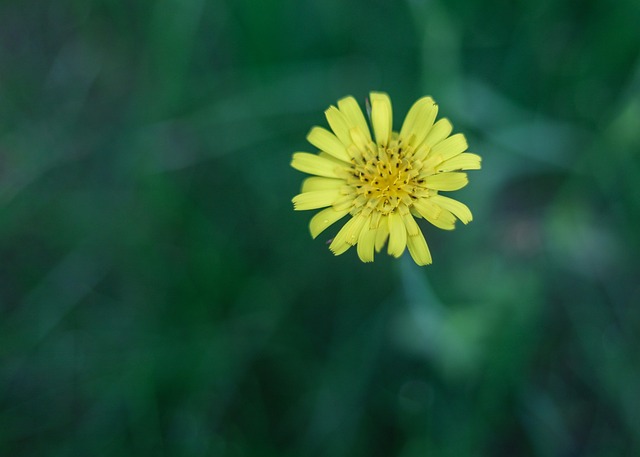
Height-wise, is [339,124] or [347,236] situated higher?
[339,124]

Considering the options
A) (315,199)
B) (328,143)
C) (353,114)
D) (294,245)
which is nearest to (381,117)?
(353,114)

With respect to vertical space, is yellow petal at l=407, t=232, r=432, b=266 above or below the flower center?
below

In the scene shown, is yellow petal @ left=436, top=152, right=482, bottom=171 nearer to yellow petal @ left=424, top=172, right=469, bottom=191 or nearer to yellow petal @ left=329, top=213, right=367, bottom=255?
yellow petal @ left=424, top=172, right=469, bottom=191

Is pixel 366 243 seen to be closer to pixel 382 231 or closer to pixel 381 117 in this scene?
pixel 382 231

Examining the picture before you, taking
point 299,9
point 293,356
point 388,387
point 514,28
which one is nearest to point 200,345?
point 293,356

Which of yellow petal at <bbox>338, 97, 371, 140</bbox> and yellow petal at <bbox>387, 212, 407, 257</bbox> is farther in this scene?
yellow petal at <bbox>338, 97, 371, 140</bbox>

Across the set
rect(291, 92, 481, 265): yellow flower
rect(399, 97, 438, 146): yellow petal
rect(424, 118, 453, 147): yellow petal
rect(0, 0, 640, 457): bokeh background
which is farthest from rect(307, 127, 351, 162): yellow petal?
rect(0, 0, 640, 457): bokeh background

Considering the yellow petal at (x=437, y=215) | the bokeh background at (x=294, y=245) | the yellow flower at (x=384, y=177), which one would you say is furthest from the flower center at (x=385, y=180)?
the bokeh background at (x=294, y=245)
